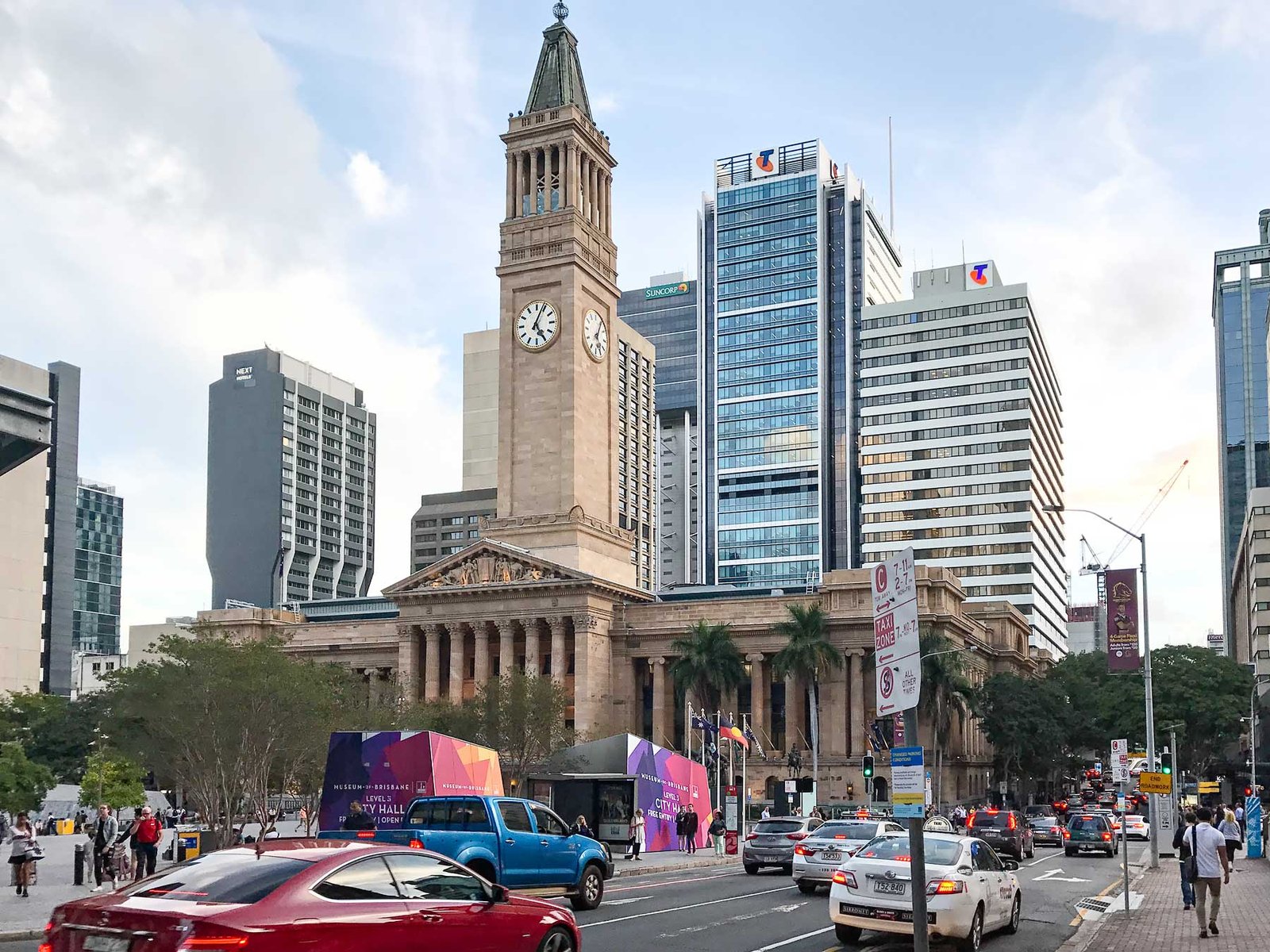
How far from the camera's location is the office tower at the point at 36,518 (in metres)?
33.0

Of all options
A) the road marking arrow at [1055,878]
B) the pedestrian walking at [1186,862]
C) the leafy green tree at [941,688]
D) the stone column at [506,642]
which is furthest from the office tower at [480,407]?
the pedestrian walking at [1186,862]

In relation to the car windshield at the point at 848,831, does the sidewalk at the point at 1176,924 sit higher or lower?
lower

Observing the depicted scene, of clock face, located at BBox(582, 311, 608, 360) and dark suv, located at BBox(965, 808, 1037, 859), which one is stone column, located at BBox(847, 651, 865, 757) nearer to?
clock face, located at BBox(582, 311, 608, 360)

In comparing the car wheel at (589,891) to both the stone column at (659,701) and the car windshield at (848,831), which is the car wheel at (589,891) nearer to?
the car windshield at (848,831)

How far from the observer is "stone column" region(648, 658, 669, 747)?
298 feet

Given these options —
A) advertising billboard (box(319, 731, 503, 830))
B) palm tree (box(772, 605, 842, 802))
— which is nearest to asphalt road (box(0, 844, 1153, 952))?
advertising billboard (box(319, 731, 503, 830))

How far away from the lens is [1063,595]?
613ft

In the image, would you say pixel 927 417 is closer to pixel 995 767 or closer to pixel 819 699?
pixel 995 767

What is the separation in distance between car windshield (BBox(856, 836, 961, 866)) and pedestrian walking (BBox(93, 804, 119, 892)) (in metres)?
17.6

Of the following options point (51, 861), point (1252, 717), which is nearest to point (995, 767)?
point (1252, 717)

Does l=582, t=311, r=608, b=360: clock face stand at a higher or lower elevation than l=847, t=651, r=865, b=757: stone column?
higher

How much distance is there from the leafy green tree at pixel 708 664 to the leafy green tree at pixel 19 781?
37.5m

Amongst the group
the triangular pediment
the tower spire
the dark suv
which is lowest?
the dark suv

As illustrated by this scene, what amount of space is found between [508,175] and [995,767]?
58.2m
